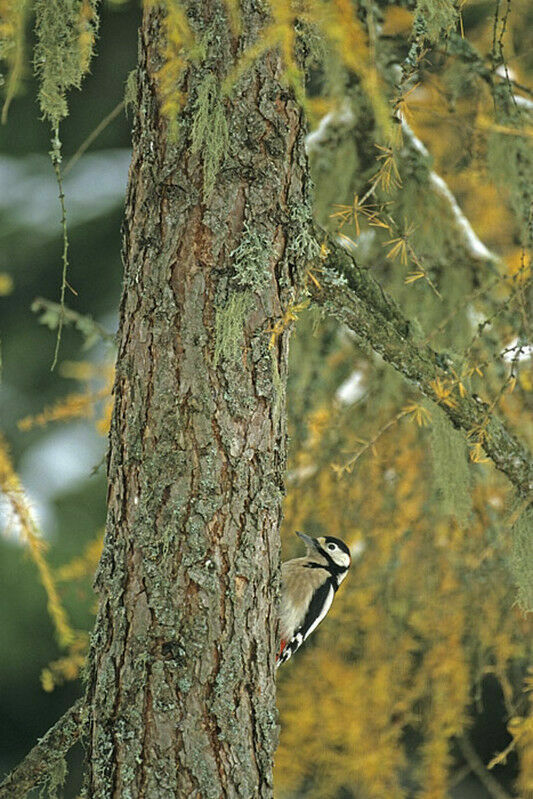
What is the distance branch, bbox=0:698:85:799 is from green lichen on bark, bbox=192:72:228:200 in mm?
1091

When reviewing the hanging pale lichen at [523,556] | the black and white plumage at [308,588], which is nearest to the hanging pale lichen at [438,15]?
the hanging pale lichen at [523,556]

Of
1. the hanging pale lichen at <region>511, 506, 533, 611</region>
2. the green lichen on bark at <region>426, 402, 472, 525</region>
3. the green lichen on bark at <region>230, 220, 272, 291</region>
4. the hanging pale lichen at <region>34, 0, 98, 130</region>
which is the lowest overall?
the hanging pale lichen at <region>511, 506, 533, 611</region>

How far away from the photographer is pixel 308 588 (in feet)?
9.77

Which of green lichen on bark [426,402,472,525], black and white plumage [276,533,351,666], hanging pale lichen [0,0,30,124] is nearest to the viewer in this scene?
hanging pale lichen [0,0,30,124]

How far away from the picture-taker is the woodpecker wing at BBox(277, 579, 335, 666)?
2.88 meters

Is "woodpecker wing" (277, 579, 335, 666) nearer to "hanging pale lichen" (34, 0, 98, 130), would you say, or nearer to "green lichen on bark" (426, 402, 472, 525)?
"green lichen on bark" (426, 402, 472, 525)

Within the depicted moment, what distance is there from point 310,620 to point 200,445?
4.53 feet

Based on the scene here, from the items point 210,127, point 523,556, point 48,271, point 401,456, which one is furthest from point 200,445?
point 48,271

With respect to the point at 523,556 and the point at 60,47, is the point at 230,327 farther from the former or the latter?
the point at 523,556

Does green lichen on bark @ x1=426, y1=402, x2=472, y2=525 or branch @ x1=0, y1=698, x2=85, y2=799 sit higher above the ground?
green lichen on bark @ x1=426, y1=402, x2=472, y2=525

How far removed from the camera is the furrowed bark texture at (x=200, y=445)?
1644mm

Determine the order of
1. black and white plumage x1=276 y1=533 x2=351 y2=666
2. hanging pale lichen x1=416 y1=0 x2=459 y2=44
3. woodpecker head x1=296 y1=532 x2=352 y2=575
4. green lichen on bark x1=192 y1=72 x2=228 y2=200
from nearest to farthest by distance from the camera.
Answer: hanging pale lichen x1=416 y1=0 x2=459 y2=44 < green lichen on bark x1=192 y1=72 x2=228 y2=200 < black and white plumage x1=276 y1=533 x2=351 y2=666 < woodpecker head x1=296 y1=532 x2=352 y2=575

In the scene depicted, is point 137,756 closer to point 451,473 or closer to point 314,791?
point 451,473

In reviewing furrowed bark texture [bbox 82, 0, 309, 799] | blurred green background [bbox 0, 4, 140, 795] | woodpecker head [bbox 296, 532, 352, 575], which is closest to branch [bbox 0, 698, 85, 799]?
furrowed bark texture [bbox 82, 0, 309, 799]
